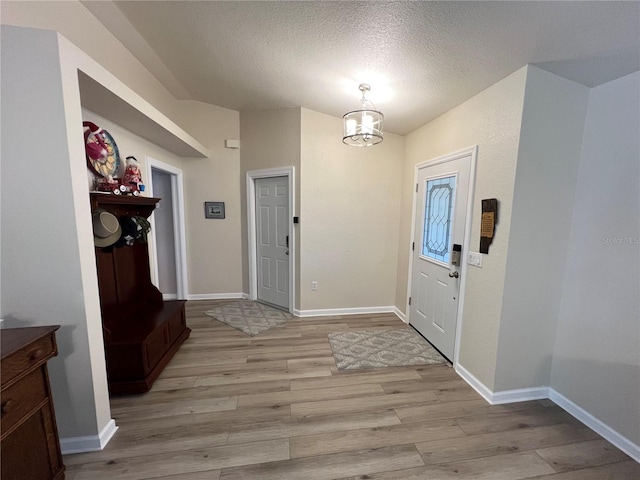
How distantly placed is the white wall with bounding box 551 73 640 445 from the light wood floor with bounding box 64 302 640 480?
303 millimetres

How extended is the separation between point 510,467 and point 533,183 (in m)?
1.80

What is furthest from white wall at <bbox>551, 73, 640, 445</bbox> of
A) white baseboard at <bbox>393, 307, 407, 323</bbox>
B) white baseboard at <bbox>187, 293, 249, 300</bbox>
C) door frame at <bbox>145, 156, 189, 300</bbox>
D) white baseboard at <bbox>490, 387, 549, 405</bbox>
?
door frame at <bbox>145, 156, 189, 300</bbox>

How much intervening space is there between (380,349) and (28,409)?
2512 millimetres

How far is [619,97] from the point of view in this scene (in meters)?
1.59

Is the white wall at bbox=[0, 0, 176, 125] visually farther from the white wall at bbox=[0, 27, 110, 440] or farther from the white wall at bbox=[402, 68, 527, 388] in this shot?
the white wall at bbox=[402, 68, 527, 388]

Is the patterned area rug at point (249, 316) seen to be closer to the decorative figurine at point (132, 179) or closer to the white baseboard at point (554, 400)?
the decorative figurine at point (132, 179)

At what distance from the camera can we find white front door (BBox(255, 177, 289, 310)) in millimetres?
3512

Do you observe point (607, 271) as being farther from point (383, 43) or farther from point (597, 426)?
point (383, 43)

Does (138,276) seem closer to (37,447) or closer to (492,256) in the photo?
(37,447)

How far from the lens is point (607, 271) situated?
1.66 m

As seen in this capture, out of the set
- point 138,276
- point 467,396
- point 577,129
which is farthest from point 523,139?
point 138,276

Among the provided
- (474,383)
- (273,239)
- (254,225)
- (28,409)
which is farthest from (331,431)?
(254,225)

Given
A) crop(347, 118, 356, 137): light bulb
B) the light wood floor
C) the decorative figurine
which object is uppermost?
crop(347, 118, 356, 137): light bulb

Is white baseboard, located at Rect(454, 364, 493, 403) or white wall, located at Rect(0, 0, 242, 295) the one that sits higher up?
→ white wall, located at Rect(0, 0, 242, 295)
